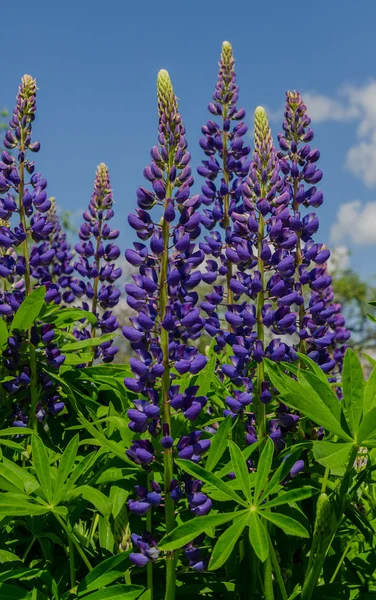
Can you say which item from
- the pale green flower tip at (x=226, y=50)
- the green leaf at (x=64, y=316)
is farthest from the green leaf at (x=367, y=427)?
the pale green flower tip at (x=226, y=50)

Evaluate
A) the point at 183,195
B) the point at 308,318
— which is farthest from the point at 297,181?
the point at 183,195

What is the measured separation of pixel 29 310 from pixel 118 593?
4.00ft

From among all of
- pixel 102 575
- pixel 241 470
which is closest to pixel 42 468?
pixel 102 575

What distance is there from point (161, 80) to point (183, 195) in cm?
41

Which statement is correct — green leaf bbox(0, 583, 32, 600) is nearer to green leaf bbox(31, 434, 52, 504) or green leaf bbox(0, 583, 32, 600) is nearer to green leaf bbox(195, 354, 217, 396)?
green leaf bbox(31, 434, 52, 504)

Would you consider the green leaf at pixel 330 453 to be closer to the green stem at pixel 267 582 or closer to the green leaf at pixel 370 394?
the green leaf at pixel 370 394

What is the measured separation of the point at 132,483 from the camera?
2.66 metres

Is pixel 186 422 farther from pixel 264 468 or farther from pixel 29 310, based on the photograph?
pixel 29 310

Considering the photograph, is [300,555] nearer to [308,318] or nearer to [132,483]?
[132,483]

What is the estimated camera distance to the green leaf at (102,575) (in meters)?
2.32

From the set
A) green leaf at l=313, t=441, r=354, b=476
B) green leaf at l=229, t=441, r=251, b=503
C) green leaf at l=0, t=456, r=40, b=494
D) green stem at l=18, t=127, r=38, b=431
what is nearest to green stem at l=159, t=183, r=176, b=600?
green leaf at l=229, t=441, r=251, b=503

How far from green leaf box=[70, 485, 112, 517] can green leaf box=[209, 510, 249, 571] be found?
37 cm

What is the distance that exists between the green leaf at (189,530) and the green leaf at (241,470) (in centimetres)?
8

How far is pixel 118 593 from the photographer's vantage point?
2.31 metres
